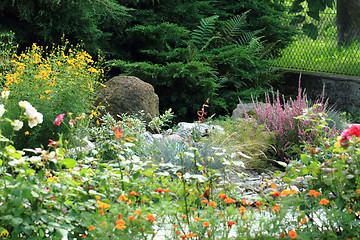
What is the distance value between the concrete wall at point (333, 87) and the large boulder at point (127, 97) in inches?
107

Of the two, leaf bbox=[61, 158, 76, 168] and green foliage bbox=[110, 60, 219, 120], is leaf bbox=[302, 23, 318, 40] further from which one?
leaf bbox=[61, 158, 76, 168]

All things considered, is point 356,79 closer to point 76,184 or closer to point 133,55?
point 133,55

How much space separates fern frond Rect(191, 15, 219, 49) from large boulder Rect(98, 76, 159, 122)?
2.22 metres

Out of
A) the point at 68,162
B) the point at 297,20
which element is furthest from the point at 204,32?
the point at 68,162

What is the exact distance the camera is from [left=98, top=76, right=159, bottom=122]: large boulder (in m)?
5.47

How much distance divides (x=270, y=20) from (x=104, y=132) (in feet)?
16.1

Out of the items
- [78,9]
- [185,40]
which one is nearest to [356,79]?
[185,40]

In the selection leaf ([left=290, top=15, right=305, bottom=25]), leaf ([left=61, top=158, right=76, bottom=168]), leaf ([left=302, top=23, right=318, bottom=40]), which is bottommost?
leaf ([left=302, top=23, right=318, bottom=40])

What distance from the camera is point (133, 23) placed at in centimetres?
773

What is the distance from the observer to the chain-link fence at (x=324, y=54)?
730 centimetres

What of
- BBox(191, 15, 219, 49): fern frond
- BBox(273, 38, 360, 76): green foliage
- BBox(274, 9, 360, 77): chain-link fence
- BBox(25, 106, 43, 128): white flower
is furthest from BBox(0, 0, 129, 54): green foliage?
BBox(25, 106, 43, 128): white flower

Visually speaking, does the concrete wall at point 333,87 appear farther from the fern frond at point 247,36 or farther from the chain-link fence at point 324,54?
the fern frond at point 247,36

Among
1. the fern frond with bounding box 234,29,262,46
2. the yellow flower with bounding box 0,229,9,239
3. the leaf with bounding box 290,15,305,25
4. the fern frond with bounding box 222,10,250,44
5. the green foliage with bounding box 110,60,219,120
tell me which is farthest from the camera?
the leaf with bounding box 290,15,305,25

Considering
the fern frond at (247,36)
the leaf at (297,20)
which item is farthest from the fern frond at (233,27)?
the leaf at (297,20)
